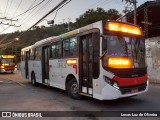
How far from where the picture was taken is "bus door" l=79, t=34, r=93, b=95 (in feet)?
30.3

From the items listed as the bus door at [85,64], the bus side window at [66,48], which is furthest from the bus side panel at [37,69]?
the bus door at [85,64]

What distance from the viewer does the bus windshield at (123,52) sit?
8469 millimetres

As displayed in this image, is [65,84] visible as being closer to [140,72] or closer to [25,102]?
[25,102]

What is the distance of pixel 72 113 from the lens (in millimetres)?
7992

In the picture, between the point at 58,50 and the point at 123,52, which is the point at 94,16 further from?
the point at 123,52

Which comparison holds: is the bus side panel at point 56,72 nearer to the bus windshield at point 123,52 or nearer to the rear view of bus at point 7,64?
the bus windshield at point 123,52

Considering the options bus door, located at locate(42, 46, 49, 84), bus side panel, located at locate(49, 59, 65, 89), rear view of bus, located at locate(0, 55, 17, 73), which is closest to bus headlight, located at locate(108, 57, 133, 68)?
bus side panel, located at locate(49, 59, 65, 89)

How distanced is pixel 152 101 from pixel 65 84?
151 inches

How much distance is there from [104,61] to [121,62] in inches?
25.2

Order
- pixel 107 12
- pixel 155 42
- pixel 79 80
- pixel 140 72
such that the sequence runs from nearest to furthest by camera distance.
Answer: pixel 140 72, pixel 79 80, pixel 155 42, pixel 107 12

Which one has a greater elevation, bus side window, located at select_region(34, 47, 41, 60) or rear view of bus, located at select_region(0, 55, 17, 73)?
bus side window, located at select_region(34, 47, 41, 60)

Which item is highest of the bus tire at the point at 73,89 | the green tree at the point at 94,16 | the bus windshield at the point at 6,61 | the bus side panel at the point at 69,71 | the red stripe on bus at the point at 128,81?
the green tree at the point at 94,16

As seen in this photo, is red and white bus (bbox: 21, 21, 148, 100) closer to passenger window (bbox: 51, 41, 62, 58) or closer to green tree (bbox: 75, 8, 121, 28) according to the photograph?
passenger window (bbox: 51, 41, 62, 58)

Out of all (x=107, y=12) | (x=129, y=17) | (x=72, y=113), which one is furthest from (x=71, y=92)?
(x=107, y=12)
